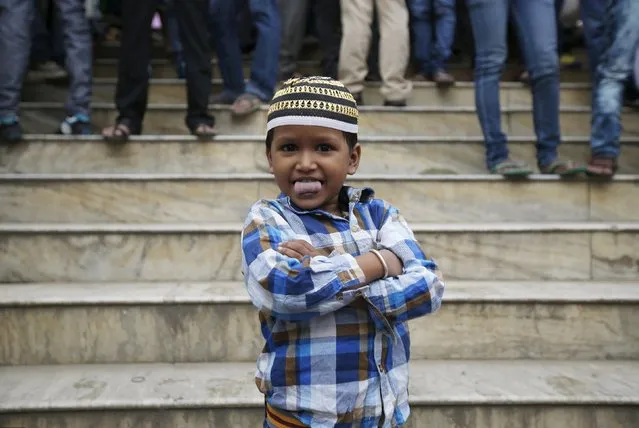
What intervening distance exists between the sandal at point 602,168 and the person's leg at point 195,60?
202 centimetres

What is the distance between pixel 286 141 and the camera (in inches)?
50.3

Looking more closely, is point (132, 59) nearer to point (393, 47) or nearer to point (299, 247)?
point (393, 47)

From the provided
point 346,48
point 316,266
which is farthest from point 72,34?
point 316,266

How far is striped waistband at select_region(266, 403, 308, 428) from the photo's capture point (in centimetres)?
129

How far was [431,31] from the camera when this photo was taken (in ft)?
15.4

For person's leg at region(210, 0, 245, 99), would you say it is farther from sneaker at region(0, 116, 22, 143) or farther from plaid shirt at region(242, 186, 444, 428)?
plaid shirt at region(242, 186, 444, 428)

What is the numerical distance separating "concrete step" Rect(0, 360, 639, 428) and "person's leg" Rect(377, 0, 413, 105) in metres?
2.20

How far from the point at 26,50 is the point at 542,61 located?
281 centimetres

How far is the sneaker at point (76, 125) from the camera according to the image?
A: 3.48 metres

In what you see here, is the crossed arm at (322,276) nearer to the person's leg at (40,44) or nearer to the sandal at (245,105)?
the sandal at (245,105)

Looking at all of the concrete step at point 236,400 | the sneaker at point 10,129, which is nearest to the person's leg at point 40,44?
the sneaker at point 10,129

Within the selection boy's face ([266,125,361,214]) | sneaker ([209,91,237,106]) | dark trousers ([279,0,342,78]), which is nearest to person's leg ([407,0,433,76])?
dark trousers ([279,0,342,78])

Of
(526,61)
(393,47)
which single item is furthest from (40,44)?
(526,61)

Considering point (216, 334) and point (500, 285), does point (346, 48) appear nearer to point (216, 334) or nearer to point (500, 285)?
point (500, 285)
